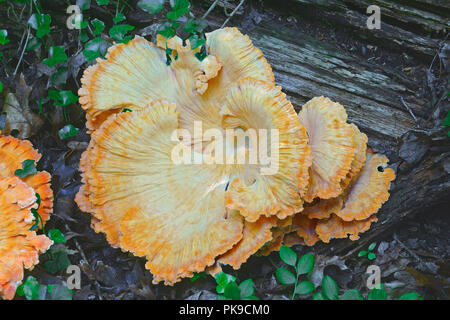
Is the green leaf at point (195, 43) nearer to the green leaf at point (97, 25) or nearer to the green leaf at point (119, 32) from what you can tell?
the green leaf at point (119, 32)

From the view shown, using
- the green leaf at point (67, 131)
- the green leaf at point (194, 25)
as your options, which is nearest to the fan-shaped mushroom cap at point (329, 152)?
the green leaf at point (194, 25)

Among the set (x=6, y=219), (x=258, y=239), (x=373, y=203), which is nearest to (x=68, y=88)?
(x=6, y=219)

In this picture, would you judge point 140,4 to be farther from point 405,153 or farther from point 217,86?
point 405,153

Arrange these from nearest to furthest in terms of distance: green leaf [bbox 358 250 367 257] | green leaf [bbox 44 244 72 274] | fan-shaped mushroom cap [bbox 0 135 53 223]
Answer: green leaf [bbox 44 244 72 274]
fan-shaped mushroom cap [bbox 0 135 53 223]
green leaf [bbox 358 250 367 257]

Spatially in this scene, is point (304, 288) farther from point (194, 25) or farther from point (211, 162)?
point (194, 25)

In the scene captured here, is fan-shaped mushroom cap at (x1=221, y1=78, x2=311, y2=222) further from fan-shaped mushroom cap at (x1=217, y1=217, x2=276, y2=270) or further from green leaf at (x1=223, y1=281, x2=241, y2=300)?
green leaf at (x1=223, y1=281, x2=241, y2=300)

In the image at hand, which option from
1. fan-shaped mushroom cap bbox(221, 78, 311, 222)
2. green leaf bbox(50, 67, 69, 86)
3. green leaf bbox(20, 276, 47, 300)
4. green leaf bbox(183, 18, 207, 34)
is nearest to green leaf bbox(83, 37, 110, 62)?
green leaf bbox(50, 67, 69, 86)
